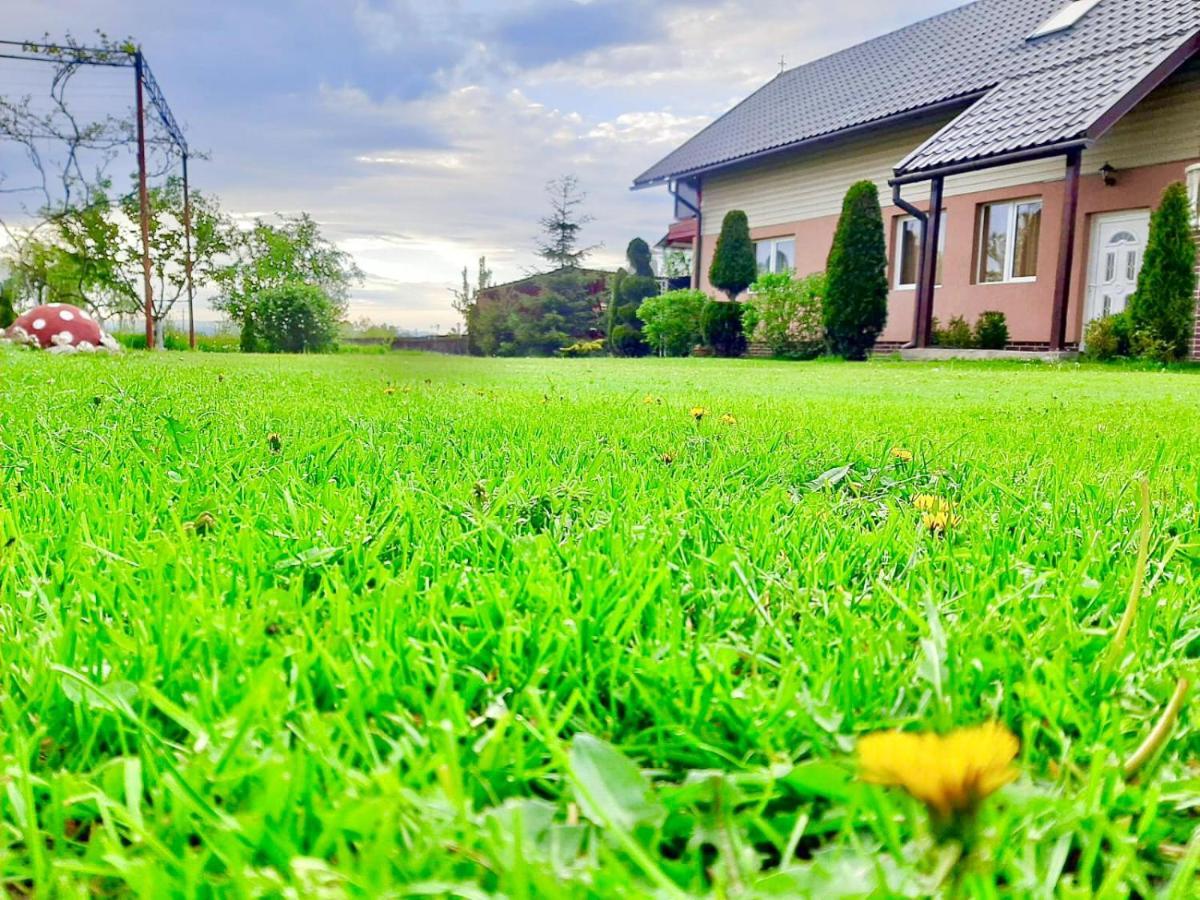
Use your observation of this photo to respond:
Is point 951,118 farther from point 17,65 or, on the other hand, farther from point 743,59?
point 17,65

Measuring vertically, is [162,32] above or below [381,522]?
above

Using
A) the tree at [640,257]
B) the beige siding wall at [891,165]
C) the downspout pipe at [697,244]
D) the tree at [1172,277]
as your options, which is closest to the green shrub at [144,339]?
the downspout pipe at [697,244]

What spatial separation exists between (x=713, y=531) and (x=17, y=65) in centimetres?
2060

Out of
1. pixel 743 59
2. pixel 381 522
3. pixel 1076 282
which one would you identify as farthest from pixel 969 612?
pixel 743 59

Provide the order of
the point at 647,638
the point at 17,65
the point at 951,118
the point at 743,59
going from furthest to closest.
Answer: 1. the point at 743,59
2. the point at 17,65
3. the point at 951,118
4. the point at 647,638

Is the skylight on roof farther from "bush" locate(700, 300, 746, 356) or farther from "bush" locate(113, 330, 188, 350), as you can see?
"bush" locate(113, 330, 188, 350)

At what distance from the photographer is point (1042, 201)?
1327 cm

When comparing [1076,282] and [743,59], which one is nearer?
[1076,282]

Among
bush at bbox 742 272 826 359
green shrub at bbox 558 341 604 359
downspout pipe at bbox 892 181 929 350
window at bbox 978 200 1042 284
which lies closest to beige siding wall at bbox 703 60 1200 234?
window at bbox 978 200 1042 284

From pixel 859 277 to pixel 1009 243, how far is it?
2.76 meters

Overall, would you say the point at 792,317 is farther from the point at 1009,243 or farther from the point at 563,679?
the point at 563,679

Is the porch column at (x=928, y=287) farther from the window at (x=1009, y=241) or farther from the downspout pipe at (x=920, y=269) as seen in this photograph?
the window at (x=1009, y=241)

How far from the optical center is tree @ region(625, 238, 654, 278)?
2761 cm

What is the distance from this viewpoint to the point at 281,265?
22562mm
